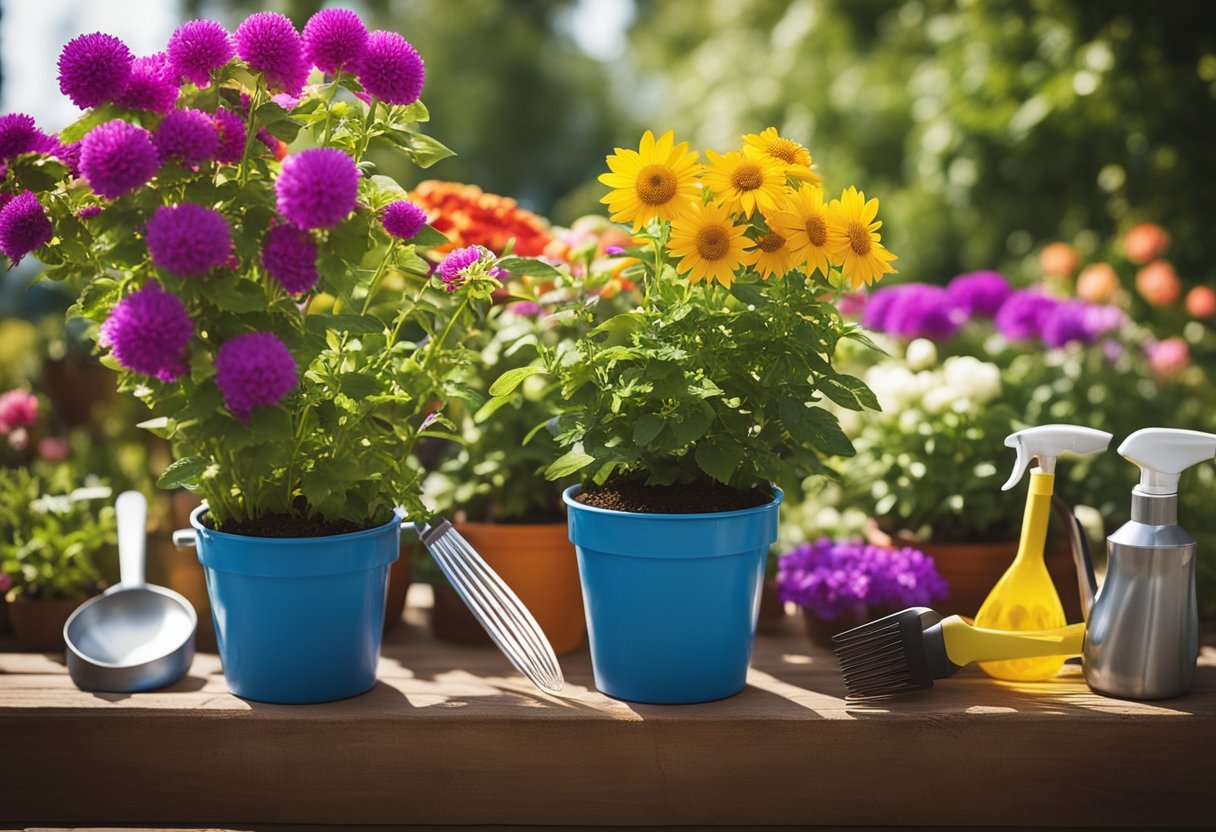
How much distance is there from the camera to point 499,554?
1651mm

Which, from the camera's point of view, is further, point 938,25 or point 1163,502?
point 938,25

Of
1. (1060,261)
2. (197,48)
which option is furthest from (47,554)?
(1060,261)

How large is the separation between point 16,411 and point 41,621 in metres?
0.65

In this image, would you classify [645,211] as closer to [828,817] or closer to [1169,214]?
[828,817]

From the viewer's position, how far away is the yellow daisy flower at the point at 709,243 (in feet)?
4.31

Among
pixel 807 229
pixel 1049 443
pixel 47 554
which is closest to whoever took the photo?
pixel 807 229

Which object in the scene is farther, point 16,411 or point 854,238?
point 16,411

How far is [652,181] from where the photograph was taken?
1.32 m

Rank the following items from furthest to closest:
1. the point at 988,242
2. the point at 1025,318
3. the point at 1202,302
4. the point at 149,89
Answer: the point at 988,242 → the point at 1202,302 → the point at 1025,318 → the point at 149,89

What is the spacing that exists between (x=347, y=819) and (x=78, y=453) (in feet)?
4.58

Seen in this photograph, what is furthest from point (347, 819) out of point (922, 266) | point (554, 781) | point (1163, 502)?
point (922, 266)

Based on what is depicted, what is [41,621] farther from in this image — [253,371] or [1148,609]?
[1148,609]

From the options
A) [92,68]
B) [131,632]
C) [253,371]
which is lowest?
[131,632]

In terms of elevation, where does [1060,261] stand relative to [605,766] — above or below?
above
